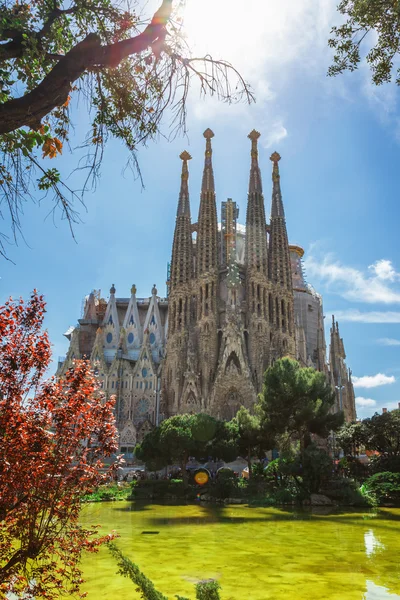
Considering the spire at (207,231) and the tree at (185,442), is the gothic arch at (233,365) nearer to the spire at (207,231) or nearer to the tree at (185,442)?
the spire at (207,231)

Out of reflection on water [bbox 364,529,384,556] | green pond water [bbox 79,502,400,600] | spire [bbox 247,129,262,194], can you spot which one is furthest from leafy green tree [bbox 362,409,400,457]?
spire [bbox 247,129,262,194]

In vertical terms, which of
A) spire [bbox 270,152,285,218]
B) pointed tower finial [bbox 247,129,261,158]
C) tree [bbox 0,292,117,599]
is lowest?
tree [bbox 0,292,117,599]

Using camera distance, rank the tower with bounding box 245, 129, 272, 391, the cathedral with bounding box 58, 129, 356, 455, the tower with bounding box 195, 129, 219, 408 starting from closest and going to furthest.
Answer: the cathedral with bounding box 58, 129, 356, 455 → the tower with bounding box 245, 129, 272, 391 → the tower with bounding box 195, 129, 219, 408

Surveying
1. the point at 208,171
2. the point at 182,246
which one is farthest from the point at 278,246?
the point at 208,171

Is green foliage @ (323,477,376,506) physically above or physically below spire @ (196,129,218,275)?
below

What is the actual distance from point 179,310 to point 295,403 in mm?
24603

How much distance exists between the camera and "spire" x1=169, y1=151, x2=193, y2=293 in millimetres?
49500

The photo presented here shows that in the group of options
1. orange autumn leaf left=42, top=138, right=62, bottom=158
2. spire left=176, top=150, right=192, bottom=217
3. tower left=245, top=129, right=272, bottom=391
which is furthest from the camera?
spire left=176, top=150, right=192, bottom=217

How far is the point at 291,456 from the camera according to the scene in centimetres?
2531

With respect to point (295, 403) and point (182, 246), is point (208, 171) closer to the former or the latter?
point (182, 246)

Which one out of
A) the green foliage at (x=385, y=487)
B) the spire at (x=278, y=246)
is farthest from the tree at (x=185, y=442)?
the spire at (x=278, y=246)

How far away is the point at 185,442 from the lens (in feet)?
86.6

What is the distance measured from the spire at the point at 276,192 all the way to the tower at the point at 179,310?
8.77 meters

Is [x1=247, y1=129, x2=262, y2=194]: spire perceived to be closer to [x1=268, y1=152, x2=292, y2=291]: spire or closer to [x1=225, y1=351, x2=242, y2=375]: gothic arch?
[x1=268, y1=152, x2=292, y2=291]: spire
